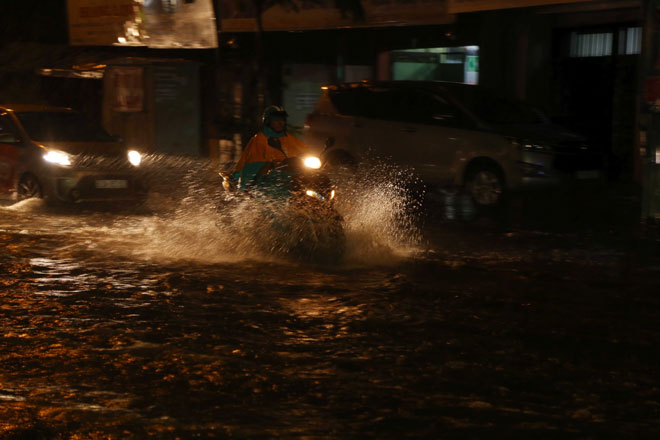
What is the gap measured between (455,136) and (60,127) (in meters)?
6.16

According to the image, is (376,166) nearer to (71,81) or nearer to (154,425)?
(154,425)

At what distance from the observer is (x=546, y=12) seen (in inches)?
722

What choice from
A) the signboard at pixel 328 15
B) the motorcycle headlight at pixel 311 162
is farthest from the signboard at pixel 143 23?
the motorcycle headlight at pixel 311 162

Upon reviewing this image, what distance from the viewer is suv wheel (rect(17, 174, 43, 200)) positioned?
1445cm

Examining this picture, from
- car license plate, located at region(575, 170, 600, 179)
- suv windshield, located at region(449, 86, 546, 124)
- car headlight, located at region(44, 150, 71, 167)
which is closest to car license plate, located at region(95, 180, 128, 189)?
car headlight, located at region(44, 150, 71, 167)

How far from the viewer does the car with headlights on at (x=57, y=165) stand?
14.2m

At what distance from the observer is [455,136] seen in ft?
48.9

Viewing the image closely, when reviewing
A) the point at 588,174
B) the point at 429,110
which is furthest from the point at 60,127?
the point at 588,174

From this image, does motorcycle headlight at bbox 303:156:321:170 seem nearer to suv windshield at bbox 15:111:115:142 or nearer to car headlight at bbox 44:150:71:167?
car headlight at bbox 44:150:71:167

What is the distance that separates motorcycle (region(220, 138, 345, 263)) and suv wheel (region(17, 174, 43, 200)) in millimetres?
5549

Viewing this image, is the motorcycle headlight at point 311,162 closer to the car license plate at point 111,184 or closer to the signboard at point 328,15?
the car license plate at point 111,184

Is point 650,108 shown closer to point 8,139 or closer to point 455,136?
point 455,136

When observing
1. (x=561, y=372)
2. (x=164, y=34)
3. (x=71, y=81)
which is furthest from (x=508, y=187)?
(x=71, y=81)

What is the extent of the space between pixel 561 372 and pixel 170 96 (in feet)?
58.4
